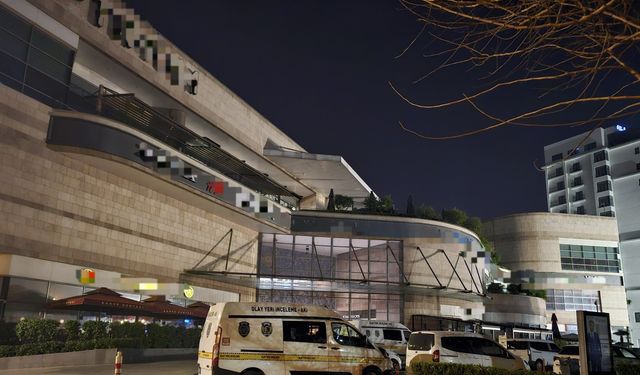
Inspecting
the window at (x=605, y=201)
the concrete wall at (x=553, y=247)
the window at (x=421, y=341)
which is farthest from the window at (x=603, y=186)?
the window at (x=421, y=341)

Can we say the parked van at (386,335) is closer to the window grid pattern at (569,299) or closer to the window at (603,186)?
the window grid pattern at (569,299)

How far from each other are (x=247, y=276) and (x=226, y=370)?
20.5 m

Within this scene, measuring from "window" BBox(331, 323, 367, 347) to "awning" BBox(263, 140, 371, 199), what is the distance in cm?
2467

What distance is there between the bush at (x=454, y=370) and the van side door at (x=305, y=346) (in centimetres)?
244

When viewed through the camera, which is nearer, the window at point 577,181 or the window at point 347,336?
the window at point 347,336

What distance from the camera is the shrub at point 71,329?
67.0 feet

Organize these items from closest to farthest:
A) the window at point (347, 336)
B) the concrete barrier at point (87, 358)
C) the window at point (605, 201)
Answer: the window at point (347, 336)
the concrete barrier at point (87, 358)
the window at point (605, 201)

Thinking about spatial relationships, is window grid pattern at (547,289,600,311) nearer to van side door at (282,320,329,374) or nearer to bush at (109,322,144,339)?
bush at (109,322,144,339)

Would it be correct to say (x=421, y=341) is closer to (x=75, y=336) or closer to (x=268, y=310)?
(x=268, y=310)

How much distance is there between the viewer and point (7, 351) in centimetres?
1783

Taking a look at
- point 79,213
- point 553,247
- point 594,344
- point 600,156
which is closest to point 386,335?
point 594,344

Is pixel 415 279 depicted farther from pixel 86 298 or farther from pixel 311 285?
pixel 86 298

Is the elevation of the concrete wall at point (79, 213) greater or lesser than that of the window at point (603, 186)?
lesser

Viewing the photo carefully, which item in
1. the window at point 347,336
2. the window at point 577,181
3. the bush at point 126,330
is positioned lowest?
the bush at point 126,330
